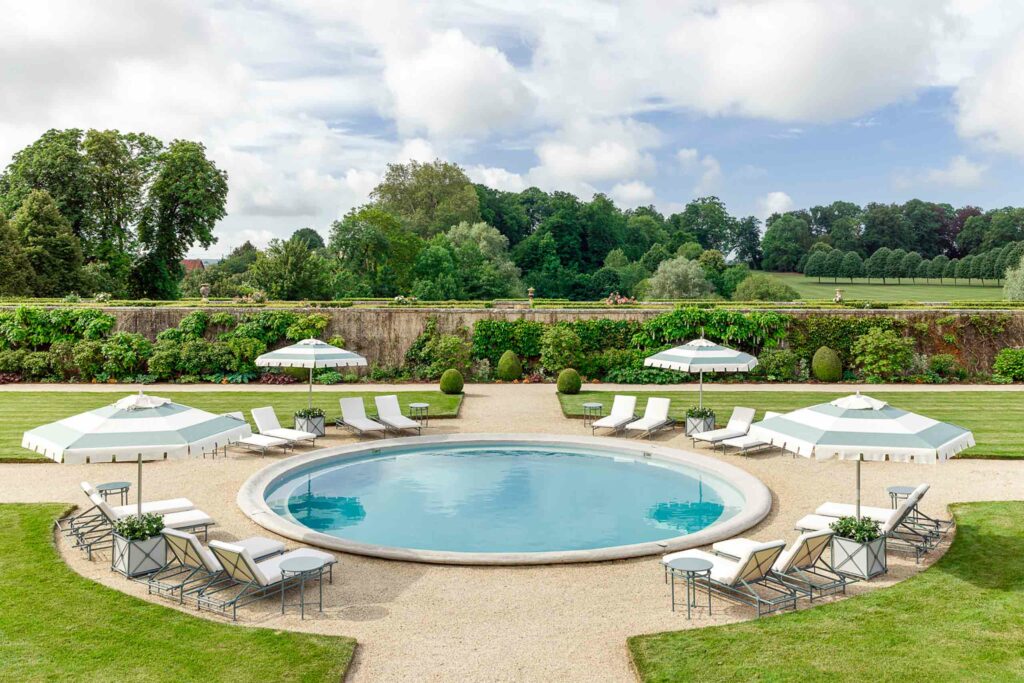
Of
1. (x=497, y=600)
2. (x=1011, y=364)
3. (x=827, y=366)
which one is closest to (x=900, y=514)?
(x=497, y=600)

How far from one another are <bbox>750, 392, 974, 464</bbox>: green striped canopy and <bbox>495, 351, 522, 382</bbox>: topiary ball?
57.3ft

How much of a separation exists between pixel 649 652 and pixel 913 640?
9.11 ft

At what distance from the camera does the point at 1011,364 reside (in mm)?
27031

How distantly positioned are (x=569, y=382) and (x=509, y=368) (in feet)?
11.3

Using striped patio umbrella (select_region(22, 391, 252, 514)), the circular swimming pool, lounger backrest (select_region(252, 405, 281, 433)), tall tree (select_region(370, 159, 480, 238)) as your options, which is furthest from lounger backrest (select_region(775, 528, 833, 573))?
tall tree (select_region(370, 159, 480, 238))

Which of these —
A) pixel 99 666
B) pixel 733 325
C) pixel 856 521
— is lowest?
pixel 99 666

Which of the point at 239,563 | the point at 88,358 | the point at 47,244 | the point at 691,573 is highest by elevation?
the point at 47,244

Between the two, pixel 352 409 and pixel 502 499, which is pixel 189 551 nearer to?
pixel 502 499

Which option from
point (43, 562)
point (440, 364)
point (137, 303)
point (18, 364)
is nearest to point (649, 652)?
point (43, 562)

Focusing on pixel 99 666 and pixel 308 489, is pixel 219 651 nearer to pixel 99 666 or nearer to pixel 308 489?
pixel 99 666

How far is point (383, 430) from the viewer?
18.5 metres

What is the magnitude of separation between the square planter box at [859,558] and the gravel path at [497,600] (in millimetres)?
168

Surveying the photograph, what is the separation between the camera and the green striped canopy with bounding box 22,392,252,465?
29.8ft

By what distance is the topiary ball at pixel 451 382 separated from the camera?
2384cm
